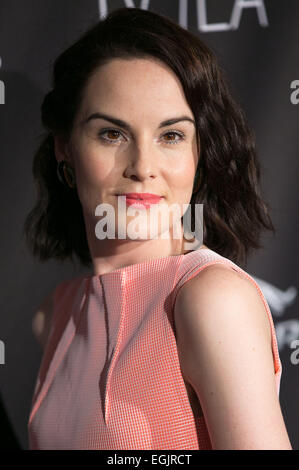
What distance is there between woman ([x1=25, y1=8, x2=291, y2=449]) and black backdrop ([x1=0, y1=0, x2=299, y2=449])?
7.4 inches

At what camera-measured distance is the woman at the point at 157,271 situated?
87 centimetres

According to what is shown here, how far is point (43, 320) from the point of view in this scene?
Result: 1.48 m

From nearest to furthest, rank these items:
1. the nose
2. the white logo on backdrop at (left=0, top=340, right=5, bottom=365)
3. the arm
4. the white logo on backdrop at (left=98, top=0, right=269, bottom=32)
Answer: the arm → the nose → the white logo on backdrop at (left=98, top=0, right=269, bottom=32) → the white logo on backdrop at (left=0, top=340, right=5, bottom=365)

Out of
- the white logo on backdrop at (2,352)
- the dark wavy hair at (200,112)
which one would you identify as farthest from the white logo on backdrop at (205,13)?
the white logo on backdrop at (2,352)

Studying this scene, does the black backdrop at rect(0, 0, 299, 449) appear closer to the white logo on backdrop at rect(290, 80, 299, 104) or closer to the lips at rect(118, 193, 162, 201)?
the white logo on backdrop at rect(290, 80, 299, 104)

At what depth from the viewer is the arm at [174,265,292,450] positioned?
84cm

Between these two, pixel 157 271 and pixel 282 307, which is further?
pixel 282 307

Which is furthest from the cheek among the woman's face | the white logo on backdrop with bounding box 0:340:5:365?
the white logo on backdrop with bounding box 0:340:5:365

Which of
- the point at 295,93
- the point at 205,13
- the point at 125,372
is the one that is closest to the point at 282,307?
the point at 295,93

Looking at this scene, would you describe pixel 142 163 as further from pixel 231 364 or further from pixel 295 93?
pixel 295 93

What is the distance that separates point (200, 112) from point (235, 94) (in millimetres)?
400

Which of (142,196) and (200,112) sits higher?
(200,112)

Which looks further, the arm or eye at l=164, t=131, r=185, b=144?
eye at l=164, t=131, r=185, b=144

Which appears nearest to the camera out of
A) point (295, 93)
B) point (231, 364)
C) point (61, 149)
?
point (231, 364)
